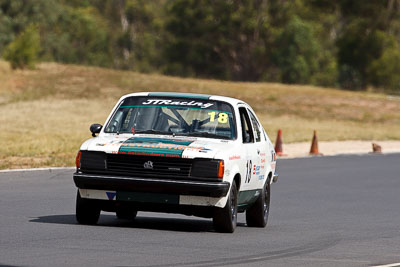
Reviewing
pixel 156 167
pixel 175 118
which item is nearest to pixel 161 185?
pixel 156 167

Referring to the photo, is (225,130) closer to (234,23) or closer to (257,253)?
(257,253)

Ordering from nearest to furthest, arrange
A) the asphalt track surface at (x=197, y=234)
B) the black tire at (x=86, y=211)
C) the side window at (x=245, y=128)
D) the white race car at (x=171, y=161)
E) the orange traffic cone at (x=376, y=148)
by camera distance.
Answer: the asphalt track surface at (x=197, y=234) < the white race car at (x=171, y=161) < the black tire at (x=86, y=211) < the side window at (x=245, y=128) < the orange traffic cone at (x=376, y=148)

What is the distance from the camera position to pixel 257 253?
36.5ft

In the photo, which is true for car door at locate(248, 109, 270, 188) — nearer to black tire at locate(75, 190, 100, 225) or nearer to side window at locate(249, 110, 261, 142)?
side window at locate(249, 110, 261, 142)

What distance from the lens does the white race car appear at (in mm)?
12227

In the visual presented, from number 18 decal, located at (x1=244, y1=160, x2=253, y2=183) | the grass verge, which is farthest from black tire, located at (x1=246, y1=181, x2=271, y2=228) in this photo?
the grass verge

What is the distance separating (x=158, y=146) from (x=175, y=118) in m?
1.07

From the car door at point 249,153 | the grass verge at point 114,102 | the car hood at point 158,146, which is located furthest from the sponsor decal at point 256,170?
the grass verge at point 114,102

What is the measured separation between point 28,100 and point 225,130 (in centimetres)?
4664

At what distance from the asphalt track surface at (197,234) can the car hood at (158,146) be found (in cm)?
93

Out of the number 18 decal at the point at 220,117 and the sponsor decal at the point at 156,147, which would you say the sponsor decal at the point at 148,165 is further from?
the number 18 decal at the point at 220,117

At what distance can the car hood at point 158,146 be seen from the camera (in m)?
12.3

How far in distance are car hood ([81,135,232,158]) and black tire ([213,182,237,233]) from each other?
1.87 feet

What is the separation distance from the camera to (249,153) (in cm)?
1343
